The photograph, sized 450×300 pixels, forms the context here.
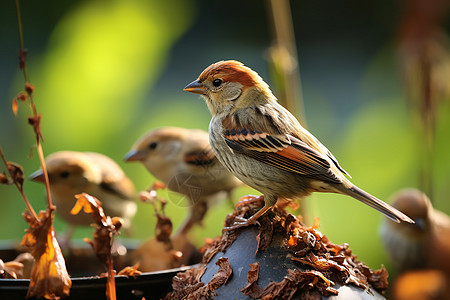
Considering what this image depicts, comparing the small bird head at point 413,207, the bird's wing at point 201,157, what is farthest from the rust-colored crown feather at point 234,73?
the small bird head at point 413,207

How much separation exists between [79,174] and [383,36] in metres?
4.46

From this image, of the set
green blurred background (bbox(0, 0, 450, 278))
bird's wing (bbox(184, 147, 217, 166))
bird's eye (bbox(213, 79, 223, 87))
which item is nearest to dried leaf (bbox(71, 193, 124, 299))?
bird's eye (bbox(213, 79, 223, 87))

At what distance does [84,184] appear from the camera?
2.55m

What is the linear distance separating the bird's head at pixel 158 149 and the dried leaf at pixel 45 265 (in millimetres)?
1140

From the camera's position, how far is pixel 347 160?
13.1 ft

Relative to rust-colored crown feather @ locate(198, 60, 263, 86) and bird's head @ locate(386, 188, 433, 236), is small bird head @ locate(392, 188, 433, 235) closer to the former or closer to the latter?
bird's head @ locate(386, 188, 433, 236)

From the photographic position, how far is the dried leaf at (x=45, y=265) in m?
1.26

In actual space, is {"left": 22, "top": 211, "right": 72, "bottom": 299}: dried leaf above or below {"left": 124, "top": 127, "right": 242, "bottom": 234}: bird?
below

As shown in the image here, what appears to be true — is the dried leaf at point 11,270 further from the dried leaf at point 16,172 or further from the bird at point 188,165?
the bird at point 188,165

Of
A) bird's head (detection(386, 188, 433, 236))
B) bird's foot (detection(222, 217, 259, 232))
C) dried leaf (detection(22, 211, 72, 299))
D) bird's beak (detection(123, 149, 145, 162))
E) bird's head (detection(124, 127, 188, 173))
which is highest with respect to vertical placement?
bird's head (detection(386, 188, 433, 236))

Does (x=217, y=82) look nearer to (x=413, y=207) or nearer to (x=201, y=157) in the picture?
(x=201, y=157)

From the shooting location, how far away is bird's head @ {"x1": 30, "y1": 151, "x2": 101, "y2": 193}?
8.00 feet

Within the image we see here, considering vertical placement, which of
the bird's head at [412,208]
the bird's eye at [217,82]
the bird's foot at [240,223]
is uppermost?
the bird's head at [412,208]

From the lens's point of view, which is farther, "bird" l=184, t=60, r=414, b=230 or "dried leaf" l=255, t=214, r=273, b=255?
"bird" l=184, t=60, r=414, b=230
